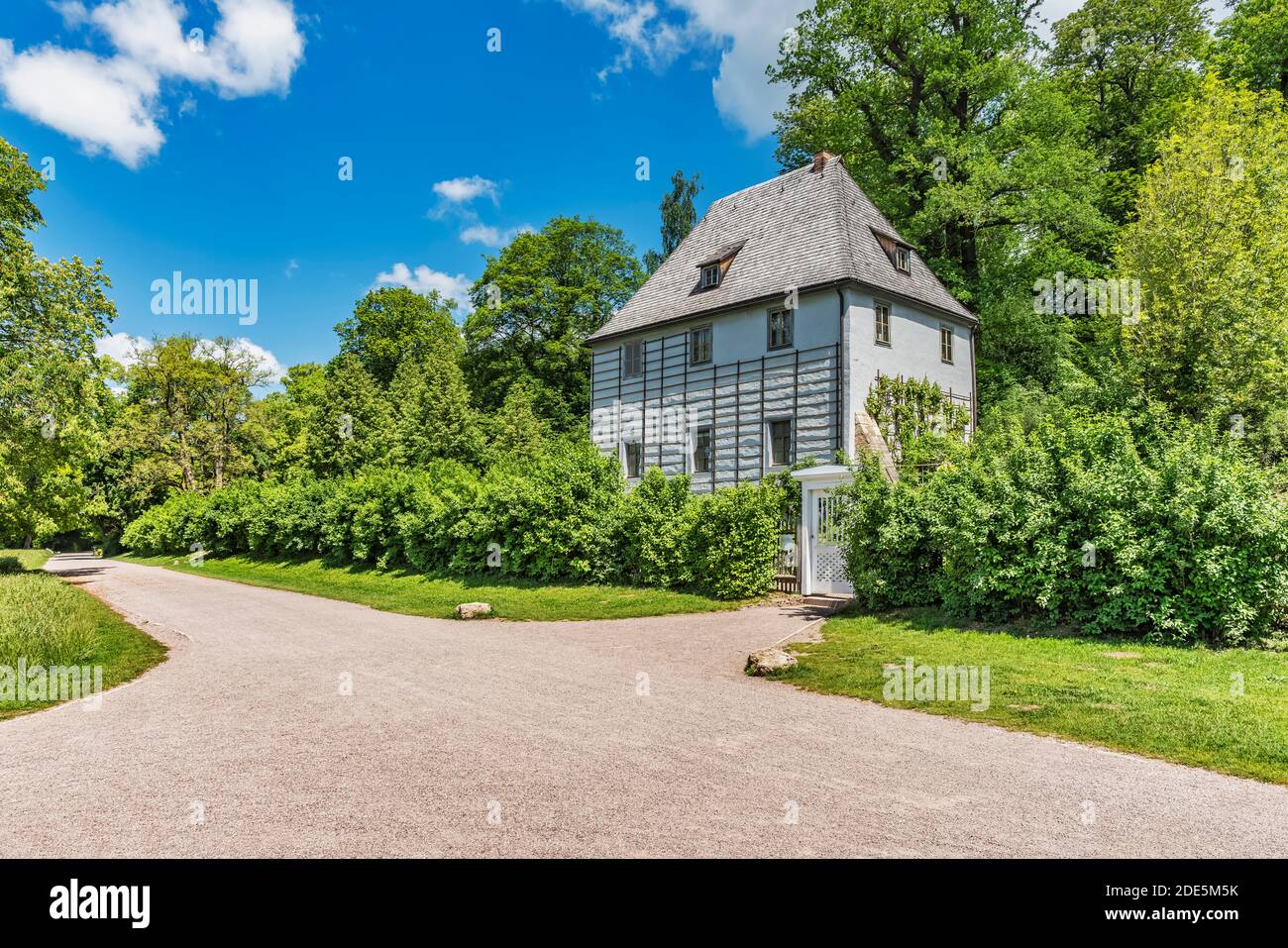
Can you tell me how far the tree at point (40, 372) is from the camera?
25406mm

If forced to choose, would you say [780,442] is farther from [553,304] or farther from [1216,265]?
[553,304]

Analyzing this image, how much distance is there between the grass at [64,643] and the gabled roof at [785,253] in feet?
66.4

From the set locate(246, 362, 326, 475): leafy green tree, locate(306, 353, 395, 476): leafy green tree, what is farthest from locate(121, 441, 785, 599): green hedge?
locate(246, 362, 326, 475): leafy green tree

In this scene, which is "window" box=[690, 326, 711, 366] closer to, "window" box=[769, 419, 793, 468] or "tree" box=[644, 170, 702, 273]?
"window" box=[769, 419, 793, 468]

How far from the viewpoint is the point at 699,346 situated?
29000 millimetres

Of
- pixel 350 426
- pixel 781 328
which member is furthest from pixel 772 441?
pixel 350 426

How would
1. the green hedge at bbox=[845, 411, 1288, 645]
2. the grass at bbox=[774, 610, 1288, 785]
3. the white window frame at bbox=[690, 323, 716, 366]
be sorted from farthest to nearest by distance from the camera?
the white window frame at bbox=[690, 323, 716, 366]
the green hedge at bbox=[845, 411, 1288, 645]
the grass at bbox=[774, 610, 1288, 785]

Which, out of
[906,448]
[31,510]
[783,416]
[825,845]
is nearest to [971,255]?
[783,416]

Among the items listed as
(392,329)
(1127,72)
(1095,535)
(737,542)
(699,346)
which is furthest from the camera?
(392,329)

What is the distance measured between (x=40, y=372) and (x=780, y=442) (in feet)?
80.6

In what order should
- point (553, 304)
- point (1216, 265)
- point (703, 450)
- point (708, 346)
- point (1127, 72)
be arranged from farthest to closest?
point (553, 304)
point (1127, 72)
point (708, 346)
point (703, 450)
point (1216, 265)

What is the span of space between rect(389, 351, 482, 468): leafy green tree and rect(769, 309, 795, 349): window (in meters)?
22.8

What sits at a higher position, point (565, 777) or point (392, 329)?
point (392, 329)

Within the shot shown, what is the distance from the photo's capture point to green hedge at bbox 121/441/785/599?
19312 millimetres
